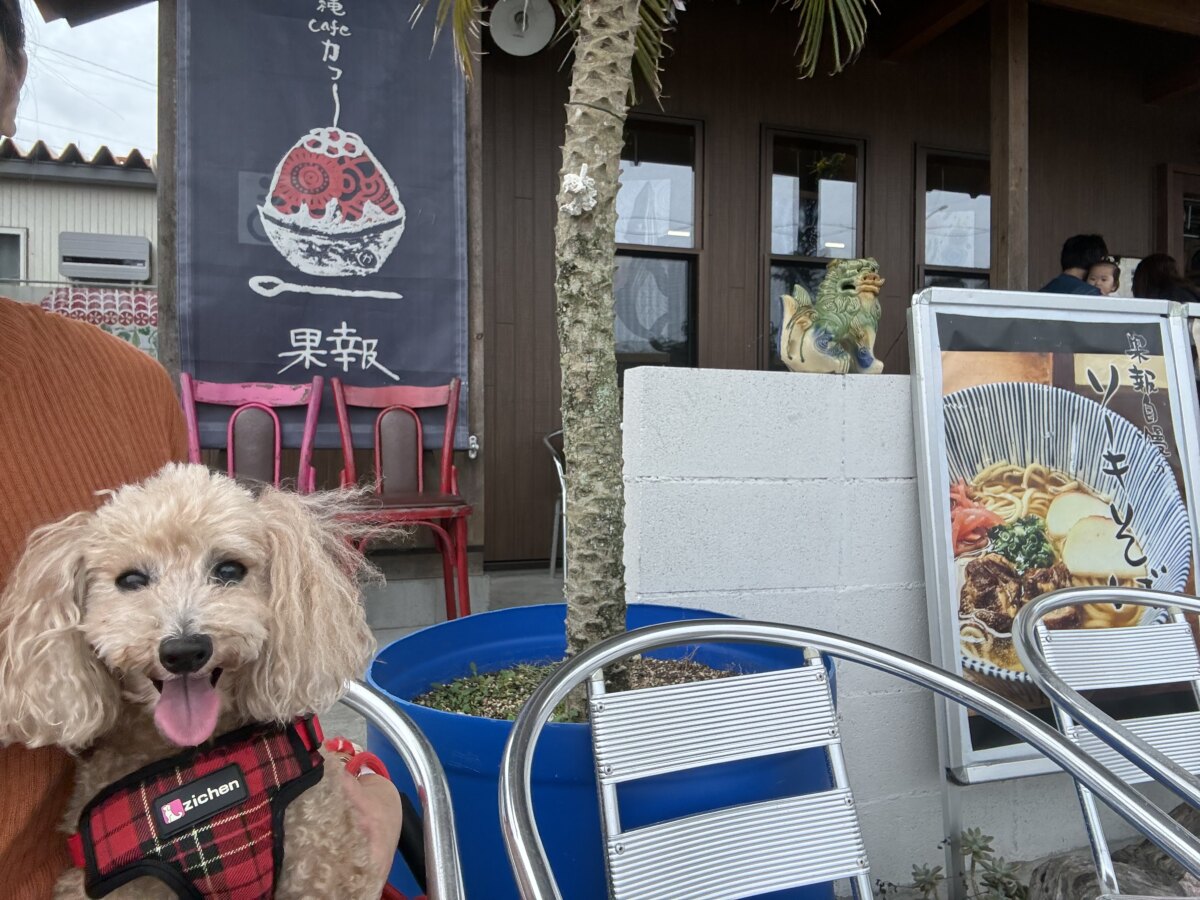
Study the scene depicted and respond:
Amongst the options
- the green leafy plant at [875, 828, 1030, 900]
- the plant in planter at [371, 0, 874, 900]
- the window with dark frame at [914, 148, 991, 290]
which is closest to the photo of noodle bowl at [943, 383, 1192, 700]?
the green leafy plant at [875, 828, 1030, 900]

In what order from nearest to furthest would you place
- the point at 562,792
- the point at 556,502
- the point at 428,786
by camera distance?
the point at 428,786
the point at 562,792
the point at 556,502

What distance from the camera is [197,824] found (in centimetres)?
80

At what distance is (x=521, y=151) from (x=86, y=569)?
4447 mm

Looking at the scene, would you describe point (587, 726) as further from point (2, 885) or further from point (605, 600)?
point (2, 885)

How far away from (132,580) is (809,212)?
5.42m

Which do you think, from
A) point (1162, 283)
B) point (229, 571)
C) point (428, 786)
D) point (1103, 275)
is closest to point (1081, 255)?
point (1103, 275)

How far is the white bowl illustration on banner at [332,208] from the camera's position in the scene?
11.7 ft

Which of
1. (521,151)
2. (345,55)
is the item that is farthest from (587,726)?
(521,151)

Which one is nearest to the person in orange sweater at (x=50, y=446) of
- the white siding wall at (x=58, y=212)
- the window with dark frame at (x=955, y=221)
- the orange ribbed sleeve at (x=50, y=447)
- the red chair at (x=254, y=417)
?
the orange ribbed sleeve at (x=50, y=447)

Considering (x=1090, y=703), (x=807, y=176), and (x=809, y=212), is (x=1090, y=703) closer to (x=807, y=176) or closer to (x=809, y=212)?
(x=809, y=212)

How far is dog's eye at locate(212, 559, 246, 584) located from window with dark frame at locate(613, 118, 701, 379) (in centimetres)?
428

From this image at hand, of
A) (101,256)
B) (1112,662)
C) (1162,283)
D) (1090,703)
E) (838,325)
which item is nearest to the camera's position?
(1090,703)

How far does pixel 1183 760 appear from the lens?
1658 mm

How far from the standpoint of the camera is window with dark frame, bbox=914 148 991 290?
18.8 ft
